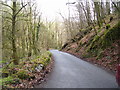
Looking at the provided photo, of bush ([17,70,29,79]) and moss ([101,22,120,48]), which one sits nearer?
bush ([17,70,29,79])

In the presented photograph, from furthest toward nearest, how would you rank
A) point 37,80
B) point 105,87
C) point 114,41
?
point 114,41, point 37,80, point 105,87

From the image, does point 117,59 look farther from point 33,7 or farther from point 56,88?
point 33,7

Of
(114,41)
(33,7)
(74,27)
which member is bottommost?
(114,41)

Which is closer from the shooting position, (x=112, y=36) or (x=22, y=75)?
(x=22, y=75)

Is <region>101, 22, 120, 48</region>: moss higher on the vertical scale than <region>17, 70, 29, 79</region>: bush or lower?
higher

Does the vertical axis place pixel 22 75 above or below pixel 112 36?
below

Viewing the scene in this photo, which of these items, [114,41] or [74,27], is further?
[74,27]

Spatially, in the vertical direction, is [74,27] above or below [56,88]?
above

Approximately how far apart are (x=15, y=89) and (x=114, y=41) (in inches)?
435

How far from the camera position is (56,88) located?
19.0 ft

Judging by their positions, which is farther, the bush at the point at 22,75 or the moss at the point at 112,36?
the moss at the point at 112,36

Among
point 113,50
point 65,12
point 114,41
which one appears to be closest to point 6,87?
point 113,50

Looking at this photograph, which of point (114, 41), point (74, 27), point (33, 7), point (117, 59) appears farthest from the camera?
point (74, 27)

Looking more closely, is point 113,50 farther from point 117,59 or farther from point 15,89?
point 15,89
